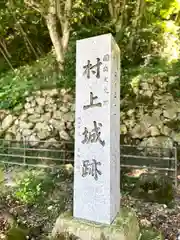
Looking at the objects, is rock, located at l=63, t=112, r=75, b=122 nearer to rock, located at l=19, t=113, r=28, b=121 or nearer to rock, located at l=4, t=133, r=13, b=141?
rock, located at l=19, t=113, r=28, b=121

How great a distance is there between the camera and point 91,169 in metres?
3.22

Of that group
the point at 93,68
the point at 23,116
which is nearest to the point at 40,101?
the point at 23,116

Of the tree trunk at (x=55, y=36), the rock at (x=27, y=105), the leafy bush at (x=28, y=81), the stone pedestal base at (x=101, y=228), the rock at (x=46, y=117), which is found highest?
the tree trunk at (x=55, y=36)

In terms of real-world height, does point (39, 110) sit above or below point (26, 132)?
above

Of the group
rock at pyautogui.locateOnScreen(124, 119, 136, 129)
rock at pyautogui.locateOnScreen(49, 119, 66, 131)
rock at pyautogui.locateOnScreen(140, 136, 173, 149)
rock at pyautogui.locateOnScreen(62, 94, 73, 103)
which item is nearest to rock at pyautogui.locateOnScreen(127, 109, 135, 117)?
rock at pyautogui.locateOnScreen(124, 119, 136, 129)

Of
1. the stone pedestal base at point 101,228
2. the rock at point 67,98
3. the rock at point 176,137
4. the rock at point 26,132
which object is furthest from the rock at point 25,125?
the stone pedestal base at point 101,228

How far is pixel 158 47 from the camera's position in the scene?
25.0ft

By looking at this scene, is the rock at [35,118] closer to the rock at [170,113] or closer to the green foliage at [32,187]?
the green foliage at [32,187]

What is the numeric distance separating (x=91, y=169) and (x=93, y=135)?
16.3 inches

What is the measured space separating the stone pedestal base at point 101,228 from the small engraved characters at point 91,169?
0.60 m

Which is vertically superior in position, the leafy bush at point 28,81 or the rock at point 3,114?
the leafy bush at point 28,81

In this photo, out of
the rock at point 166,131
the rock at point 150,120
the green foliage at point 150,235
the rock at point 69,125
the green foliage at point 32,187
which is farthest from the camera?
the rock at point 69,125

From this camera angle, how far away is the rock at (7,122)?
683cm

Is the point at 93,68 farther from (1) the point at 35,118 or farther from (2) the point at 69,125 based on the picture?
(1) the point at 35,118
